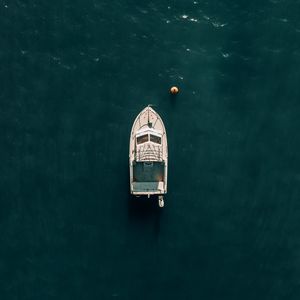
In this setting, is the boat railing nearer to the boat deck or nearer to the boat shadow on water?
the boat deck

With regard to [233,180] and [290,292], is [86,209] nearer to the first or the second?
[233,180]

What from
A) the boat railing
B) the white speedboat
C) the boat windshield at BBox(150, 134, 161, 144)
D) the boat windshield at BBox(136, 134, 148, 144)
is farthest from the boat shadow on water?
the boat windshield at BBox(150, 134, 161, 144)

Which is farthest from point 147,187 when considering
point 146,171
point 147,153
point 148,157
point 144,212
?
point 147,153

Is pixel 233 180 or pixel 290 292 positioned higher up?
pixel 233 180

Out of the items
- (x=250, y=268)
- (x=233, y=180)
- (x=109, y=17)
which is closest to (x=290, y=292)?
(x=250, y=268)

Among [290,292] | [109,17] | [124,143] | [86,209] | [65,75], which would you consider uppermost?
[109,17]
